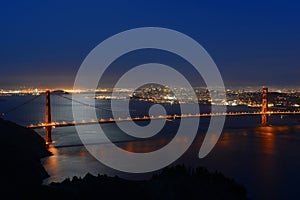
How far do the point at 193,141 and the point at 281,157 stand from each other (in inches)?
207

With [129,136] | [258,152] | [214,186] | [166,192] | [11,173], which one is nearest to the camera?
[166,192]

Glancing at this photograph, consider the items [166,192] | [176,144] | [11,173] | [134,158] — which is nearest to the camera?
[166,192]

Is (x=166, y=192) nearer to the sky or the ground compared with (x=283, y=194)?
nearer to the sky

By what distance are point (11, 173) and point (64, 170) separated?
4.11 m

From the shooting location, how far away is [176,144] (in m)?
18.5

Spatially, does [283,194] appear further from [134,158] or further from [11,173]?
[11,173]

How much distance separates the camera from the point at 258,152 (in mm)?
16250

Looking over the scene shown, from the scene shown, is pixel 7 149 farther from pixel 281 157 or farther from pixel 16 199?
pixel 281 157

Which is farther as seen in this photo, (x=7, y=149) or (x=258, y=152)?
(x=258, y=152)

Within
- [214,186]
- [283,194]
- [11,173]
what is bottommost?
[283,194]

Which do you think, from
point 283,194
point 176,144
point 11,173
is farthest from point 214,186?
point 176,144

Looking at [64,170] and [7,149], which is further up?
[7,149]

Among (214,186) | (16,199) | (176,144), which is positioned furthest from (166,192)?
(176,144)

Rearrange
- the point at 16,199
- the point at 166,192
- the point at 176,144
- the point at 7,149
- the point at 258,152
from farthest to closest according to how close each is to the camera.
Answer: the point at 176,144, the point at 258,152, the point at 7,149, the point at 166,192, the point at 16,199
